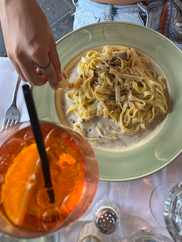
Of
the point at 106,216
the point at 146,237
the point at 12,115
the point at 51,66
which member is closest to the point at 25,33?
the point at 51,66

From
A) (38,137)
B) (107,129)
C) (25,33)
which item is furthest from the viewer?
(107,129)

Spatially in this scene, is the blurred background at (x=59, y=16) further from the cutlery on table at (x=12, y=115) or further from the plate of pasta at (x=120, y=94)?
the cutlery on table at (x=12, y=115)

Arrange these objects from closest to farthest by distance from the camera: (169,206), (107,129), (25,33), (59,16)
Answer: (25,33) → (169,206) → (107,129) → (59,16)

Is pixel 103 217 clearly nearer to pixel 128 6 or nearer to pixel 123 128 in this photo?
pixel 123 128

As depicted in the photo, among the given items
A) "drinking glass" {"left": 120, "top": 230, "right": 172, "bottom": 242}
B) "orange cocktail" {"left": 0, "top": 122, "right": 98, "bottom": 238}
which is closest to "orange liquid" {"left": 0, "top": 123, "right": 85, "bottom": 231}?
"orange cocktail" {"left": 0, "top": 122, "right": 98, "bottom": 238}

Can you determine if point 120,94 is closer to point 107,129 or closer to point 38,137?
point 107,129

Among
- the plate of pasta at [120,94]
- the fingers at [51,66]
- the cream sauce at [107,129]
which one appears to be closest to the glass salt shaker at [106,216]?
the plate of pasta at [120,94]
